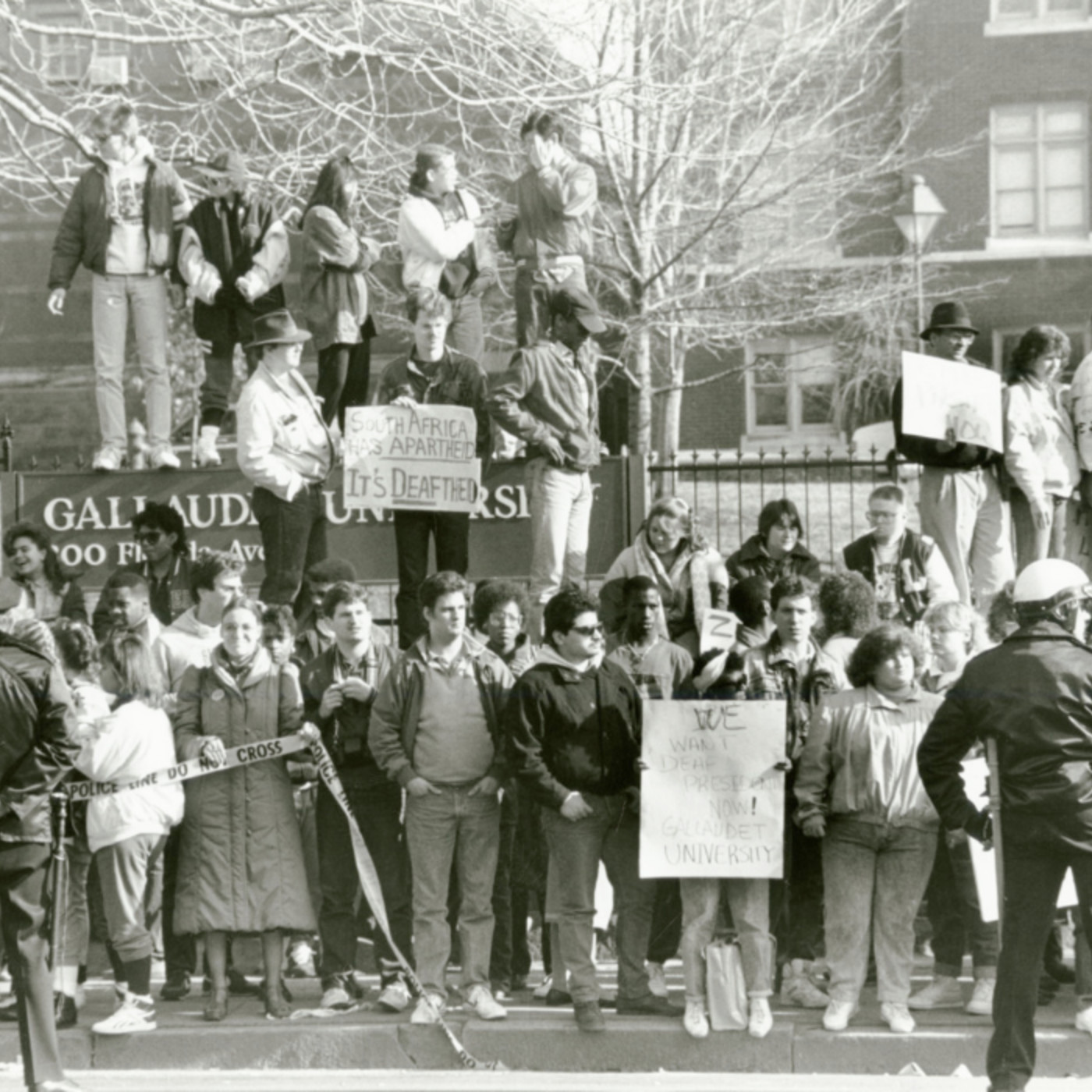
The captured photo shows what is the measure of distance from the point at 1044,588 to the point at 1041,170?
2262 cm

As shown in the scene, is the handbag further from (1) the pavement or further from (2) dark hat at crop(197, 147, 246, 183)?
(2) dark hat at crop(197, 147, 246, 183)

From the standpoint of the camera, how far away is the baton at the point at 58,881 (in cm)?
936

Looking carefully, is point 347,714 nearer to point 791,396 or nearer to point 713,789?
point 713,789

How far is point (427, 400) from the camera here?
12391mm

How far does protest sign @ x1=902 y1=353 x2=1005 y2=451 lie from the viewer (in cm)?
1217

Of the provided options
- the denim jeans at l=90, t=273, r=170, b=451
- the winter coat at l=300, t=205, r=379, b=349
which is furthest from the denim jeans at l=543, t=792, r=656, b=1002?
A: the denim jeans at l=90, t=273, r=170, b=451

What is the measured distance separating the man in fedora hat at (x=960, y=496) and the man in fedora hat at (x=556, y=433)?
1831 millimetres

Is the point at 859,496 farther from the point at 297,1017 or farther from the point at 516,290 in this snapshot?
the point at 297,1017

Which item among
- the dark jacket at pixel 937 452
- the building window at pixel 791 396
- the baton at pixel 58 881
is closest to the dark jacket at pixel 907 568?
the dark jacket at pixel 937 452

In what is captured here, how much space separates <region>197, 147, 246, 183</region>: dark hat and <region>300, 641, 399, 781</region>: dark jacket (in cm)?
406

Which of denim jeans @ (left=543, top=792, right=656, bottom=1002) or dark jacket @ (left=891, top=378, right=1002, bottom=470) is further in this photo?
dark jacket @ (left=891, top=378, right=1002, bottom=470)

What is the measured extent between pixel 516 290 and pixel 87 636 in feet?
13.2

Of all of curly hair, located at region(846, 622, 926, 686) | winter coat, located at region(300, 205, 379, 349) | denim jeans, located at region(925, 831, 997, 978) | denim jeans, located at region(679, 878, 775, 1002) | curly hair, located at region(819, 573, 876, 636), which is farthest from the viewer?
winter coat, located at region(300, 205, 379, 349)

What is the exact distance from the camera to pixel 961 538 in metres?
12.4
